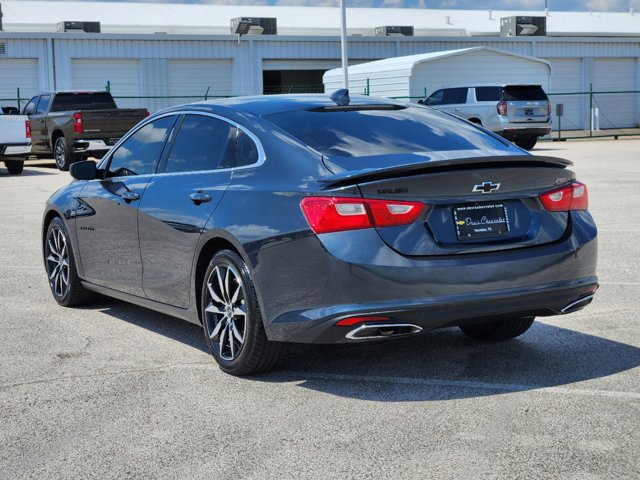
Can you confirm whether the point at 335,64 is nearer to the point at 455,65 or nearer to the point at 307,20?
the point at 455,65

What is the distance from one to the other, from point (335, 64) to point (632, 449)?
4291 cm

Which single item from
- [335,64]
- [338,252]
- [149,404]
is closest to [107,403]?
[149,404]

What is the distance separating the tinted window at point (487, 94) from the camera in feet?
102

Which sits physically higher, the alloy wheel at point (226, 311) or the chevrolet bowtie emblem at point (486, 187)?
the chevrolet bowtie emblem at point (486, 187)

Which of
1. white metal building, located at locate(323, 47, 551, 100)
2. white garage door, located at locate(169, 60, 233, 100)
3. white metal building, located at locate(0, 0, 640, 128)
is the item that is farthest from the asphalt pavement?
white garage door, located at locate(169, 60, 233, 100)

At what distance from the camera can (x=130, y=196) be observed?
7055 millimetres

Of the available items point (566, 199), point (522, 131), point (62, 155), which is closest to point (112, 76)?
point (62, 155)

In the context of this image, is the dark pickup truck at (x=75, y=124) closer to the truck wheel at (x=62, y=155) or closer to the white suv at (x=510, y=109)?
the truck wheel at (x=62, y=155)

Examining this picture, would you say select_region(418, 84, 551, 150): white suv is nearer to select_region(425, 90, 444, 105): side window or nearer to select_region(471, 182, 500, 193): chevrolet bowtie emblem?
select_region(425, 90, 444, 105): side window

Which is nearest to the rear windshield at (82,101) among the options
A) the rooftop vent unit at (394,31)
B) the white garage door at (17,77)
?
the white garage door at (17,77)

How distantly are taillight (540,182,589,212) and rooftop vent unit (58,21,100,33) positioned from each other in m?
38.5

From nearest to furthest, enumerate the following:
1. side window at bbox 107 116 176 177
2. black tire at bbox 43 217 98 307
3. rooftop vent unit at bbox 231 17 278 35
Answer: side window at bbox 107 116 176 177 < black tire at bbox 43 217 98 307 < rooftop vent unit at bbox 231 17 278 35

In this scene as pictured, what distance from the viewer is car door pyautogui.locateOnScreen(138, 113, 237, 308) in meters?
6.21

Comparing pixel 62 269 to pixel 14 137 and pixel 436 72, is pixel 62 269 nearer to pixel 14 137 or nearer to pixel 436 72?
pixel 14 137
